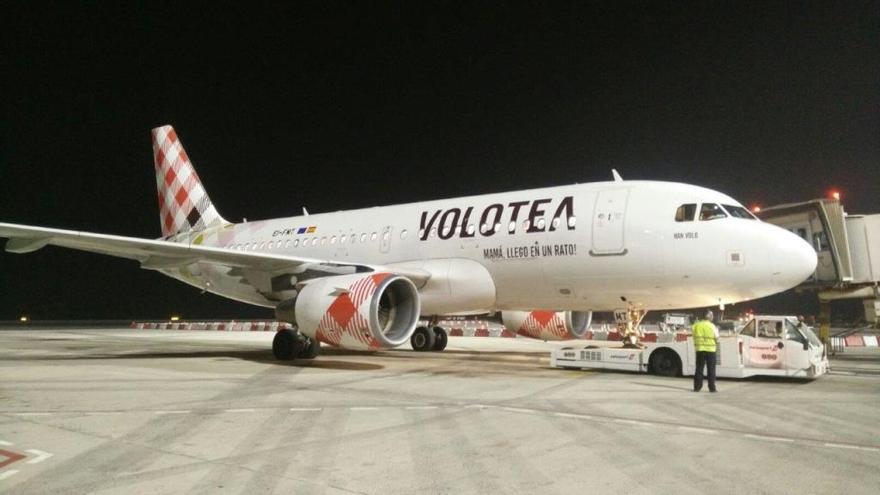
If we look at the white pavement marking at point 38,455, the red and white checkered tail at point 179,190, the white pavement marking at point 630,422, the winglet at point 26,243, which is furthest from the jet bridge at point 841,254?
the red and white checkered tail at point 179,190

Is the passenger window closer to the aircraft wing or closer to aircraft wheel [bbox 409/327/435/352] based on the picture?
the aircraft wing

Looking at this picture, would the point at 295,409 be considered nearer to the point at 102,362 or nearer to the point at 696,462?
the point at 696,462

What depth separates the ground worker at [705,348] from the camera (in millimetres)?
8953

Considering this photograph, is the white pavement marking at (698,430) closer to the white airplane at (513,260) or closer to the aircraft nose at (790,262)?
the white airplane at (513,260)

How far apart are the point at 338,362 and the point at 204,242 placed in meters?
8.47

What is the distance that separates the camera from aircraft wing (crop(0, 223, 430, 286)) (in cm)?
1241

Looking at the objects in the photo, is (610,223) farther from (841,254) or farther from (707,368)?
(841,254)

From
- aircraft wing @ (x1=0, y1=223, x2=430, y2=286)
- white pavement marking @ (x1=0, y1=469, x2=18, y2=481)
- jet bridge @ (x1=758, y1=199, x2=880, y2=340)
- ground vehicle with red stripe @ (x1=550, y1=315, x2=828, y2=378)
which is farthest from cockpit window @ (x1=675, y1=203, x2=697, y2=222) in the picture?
white pavement marking @ (x1=0, y1=469, x2=18, y2=481)

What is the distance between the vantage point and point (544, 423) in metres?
6.55

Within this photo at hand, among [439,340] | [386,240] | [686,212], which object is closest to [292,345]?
[386,240]

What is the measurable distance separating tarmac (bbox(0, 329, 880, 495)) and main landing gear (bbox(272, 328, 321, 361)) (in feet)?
8.17

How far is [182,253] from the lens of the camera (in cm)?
1323

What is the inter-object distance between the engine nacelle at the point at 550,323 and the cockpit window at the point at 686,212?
190 inches

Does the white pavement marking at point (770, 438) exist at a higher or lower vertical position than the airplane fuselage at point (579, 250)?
lower
